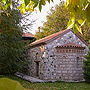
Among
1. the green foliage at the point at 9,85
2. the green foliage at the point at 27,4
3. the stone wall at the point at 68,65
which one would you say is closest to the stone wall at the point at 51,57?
the stone wall at the point at 68,65

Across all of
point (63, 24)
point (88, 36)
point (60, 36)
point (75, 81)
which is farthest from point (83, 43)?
point (63, 24)

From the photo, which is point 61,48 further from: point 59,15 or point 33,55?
point 59,15

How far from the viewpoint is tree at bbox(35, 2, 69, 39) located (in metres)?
24.5

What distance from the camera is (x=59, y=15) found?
24.9 m

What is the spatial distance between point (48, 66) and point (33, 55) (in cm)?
335

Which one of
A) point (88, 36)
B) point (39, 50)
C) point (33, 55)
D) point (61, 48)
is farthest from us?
point (88, 36)

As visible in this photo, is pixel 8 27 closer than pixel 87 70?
Yes

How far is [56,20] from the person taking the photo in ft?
81.3

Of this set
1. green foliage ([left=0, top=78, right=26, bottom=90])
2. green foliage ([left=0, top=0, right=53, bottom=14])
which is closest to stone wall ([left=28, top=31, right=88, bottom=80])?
green foliage ([left=0, top=0, right=53, bottom=14])

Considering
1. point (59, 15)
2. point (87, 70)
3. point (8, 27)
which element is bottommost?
point (87, 70)

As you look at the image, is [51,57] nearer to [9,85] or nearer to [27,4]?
[27,4]

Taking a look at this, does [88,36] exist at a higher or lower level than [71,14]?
higher

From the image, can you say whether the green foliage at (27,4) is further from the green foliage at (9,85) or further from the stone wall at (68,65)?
the stone wall at (68,65)

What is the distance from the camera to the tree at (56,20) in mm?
24511
